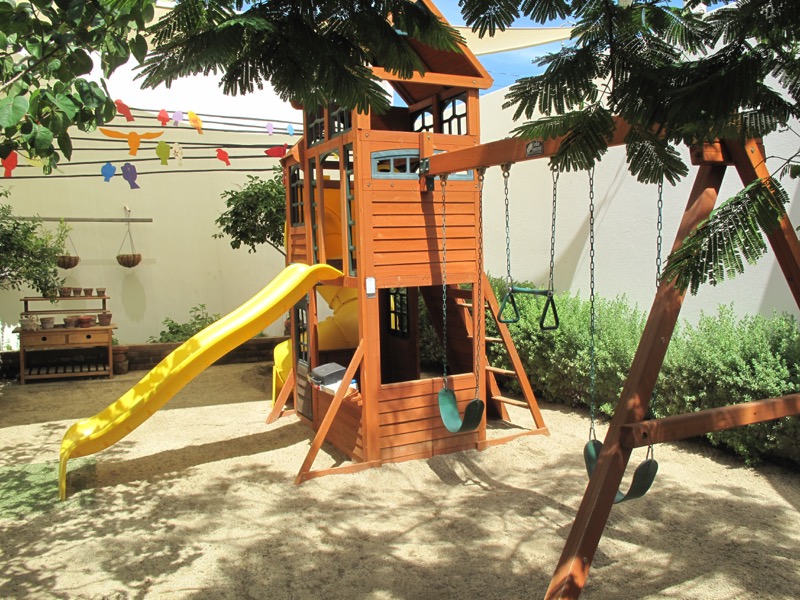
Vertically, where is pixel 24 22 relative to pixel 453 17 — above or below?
above

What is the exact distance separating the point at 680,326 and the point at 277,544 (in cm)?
425

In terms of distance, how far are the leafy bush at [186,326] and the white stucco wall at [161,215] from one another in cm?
14

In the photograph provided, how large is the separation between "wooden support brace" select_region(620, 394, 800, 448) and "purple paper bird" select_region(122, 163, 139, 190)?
336 inches

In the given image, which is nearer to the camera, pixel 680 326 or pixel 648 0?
pixel 648 0

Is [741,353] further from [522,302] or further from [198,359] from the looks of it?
[198,359]

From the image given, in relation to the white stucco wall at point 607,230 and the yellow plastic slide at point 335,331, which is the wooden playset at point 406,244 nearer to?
the yellow plastic slide at point 335,331

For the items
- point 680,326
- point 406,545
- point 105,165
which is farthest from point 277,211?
point 406,545

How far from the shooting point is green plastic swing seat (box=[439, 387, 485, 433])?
483cm

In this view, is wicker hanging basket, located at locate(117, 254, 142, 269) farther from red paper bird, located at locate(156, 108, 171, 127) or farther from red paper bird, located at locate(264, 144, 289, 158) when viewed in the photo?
red paper bird, located at locate(264, 144, 289, 158)

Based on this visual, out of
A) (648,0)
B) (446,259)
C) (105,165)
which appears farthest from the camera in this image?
(105,165)

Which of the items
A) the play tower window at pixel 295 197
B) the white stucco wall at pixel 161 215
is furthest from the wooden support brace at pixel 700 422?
the white stucco wall at pixel 161 215

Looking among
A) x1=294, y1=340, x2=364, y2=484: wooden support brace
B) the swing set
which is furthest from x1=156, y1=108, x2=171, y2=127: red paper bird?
the swing set

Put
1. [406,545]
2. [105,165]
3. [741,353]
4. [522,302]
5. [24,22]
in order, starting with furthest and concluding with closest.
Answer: [105,165], [522,302], [741,353], [406,545], [24,22]

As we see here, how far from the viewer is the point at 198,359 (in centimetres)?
533
